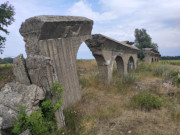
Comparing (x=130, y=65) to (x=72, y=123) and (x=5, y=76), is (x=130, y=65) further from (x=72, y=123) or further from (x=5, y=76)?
(x=72, y=123)

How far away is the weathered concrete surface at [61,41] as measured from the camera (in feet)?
10.8

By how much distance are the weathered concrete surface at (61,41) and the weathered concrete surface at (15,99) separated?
32 centimetres

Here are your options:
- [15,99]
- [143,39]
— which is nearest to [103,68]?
[15,99]

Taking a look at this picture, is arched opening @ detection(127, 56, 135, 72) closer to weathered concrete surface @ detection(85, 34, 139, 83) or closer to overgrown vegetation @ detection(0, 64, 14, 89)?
weathered concrete surface @ detection(85, 34, 139, 83)

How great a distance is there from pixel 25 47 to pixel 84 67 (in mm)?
11395

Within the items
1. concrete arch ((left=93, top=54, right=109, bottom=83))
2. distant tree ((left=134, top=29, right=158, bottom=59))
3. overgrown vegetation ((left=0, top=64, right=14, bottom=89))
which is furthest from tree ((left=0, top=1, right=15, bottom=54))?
distant tree ((left=134, top=29, right=158, bottom=59))

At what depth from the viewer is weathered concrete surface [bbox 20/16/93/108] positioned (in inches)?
130

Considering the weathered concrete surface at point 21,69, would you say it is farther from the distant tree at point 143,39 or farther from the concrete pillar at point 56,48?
the distant tree at point 143,39

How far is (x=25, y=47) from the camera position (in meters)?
3.42

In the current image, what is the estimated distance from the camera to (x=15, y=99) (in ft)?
8.91

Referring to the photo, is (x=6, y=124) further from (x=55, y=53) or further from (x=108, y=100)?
(x=108, y=100)

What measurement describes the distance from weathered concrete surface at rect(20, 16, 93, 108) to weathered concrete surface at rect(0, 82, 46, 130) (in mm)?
318

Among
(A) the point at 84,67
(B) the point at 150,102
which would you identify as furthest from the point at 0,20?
(B) the point at 150,102

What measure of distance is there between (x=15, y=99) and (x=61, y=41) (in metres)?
2.00
